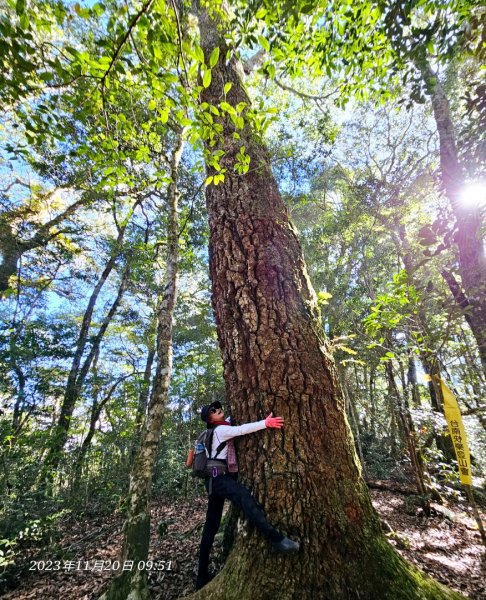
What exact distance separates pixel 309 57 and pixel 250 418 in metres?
4.08

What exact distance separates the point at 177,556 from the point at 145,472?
3.96ft

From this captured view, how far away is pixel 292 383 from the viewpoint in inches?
93.5

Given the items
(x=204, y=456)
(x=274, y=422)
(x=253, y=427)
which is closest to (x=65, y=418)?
(x=204, y=456)

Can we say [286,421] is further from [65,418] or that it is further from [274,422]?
[65,418]

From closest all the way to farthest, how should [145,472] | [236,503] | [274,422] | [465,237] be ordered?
[274,422], [236,503], [145,472], [465,237]

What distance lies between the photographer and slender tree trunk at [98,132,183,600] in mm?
2963

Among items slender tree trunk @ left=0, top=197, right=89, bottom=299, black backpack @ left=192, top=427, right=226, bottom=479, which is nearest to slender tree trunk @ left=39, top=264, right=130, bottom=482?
slender tree trunk @ left=0, top=197, right=89, bottom=299

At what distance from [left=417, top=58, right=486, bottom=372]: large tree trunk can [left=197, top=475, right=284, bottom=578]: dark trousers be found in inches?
124

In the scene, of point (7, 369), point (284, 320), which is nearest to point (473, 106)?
point (284, 320)

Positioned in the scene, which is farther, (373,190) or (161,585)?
(373,190)

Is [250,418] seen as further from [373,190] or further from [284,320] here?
[373,190]

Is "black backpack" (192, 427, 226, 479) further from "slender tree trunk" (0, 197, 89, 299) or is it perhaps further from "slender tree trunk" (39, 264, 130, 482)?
"slender tree trunk" (0, 197, 89, 299)

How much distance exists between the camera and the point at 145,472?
3.79 meters

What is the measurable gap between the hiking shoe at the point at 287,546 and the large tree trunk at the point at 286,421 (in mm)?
65
